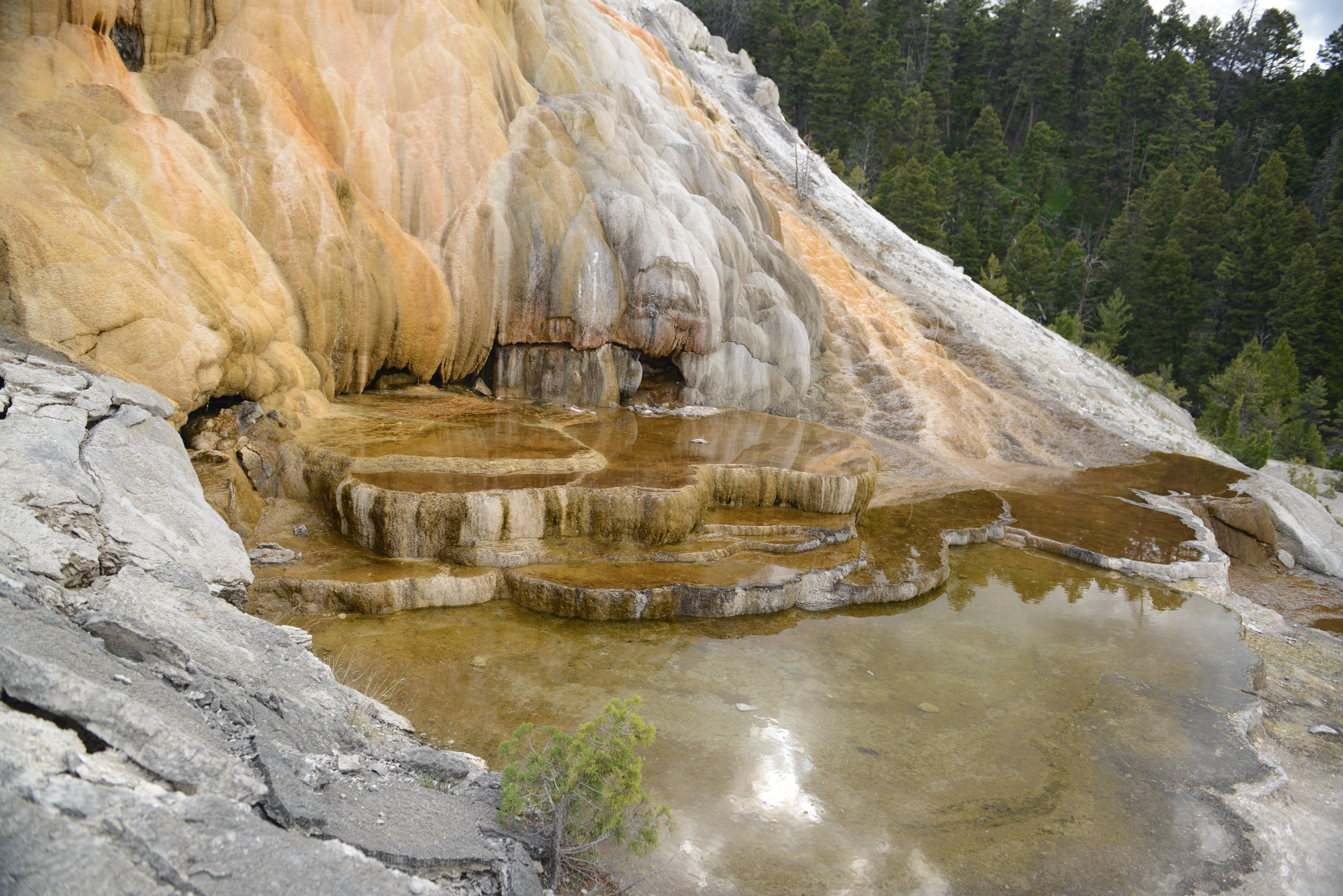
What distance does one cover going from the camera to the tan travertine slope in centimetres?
861

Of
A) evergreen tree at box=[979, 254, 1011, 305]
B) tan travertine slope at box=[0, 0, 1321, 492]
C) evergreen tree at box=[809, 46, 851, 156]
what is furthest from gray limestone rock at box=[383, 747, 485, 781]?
evergreen tree at box=[809, 46, 851, 156]

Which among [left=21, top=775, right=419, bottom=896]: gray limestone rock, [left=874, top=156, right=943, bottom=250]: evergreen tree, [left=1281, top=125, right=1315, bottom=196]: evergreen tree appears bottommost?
[left=21, top=775, right=419, bottom=896]: gray limestone rock

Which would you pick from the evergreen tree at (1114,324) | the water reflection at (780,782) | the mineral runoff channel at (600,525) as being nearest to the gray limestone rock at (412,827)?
the water reflection at (780,782)

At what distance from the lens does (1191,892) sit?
514 cm

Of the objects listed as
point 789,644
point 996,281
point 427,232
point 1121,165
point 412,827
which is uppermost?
point 1121,165

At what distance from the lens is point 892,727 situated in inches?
262

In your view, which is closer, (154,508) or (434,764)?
(434,764)

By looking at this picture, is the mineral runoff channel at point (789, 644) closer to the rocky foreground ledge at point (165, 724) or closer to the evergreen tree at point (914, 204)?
the rocky foreground ledge at point (165, 724)

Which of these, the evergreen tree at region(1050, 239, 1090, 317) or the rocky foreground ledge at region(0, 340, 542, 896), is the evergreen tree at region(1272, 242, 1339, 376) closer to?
the evergreen tree at region(1050, 239, 1090, 317)

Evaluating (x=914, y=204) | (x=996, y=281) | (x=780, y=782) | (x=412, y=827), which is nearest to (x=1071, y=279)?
(x=996, y=281)

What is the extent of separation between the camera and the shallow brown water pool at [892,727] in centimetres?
518

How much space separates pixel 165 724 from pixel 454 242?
35.8 feet

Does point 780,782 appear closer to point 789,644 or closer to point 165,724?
point 789,644

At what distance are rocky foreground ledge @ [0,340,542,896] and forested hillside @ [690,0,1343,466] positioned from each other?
22.2 meters
